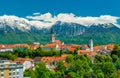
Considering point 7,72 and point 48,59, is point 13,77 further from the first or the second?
point 48,59

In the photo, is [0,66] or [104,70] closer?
[0,66]

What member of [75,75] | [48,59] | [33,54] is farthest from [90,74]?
[33,54]

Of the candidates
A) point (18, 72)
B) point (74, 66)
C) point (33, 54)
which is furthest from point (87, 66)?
point (33, 54)

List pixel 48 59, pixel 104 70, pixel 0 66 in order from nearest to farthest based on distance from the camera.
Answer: pixel 0 66, pixel 104 70, pixel 48 59

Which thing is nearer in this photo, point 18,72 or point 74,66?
point 18,72

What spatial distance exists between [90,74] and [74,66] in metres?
7.16

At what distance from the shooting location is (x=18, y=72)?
5431 cm

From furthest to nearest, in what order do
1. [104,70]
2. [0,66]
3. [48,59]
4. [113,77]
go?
[48,59]
[104,70]
[113,77]
[0,66]

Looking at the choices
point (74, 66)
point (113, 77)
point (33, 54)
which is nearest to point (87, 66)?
point (74, 66)

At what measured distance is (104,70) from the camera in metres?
62.1

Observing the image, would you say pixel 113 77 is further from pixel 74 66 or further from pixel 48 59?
pixel 48 59

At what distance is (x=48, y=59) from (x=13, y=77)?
2867cm

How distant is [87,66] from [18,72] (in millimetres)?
12316

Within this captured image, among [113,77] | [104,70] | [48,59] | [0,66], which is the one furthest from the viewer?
[48,59]
